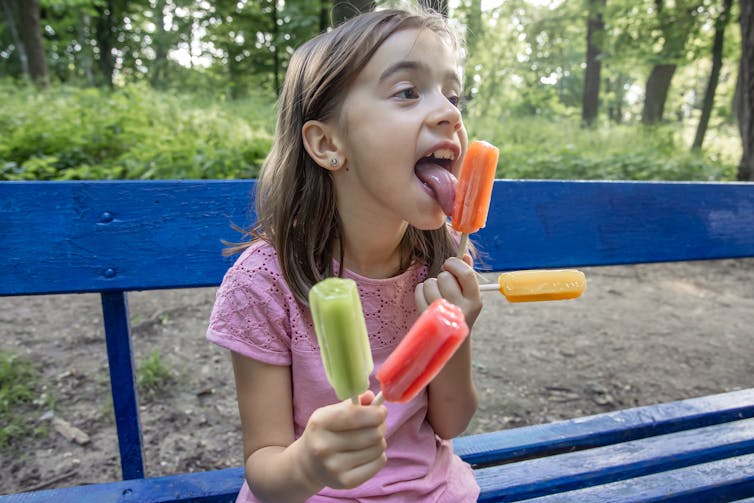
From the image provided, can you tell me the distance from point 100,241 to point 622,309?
15.4 ft

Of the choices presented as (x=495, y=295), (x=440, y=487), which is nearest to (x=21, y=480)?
(x=440, y=487)

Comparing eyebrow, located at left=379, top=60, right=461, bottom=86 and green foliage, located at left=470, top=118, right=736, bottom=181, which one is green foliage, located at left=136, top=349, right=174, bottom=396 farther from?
green foliage, located at left=470, top=118, right=736, bottom=181

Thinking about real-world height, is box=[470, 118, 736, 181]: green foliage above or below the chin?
below

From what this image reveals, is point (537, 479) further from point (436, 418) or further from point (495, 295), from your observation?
point (495, 295)

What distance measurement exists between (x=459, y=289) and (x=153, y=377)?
2.64 m

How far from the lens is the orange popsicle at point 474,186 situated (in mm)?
1078

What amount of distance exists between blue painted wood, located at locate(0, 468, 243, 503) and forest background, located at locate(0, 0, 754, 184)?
51.5 inches

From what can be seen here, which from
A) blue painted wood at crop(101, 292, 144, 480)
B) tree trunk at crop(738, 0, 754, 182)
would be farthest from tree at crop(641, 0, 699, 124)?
blue painted wood at crop(101, 292, 144, 480)

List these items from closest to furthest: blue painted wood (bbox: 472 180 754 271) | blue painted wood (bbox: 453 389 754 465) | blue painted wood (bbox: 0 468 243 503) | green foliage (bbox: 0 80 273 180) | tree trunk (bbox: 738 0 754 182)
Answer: blue painted wood (bbox: 0 468 243 503) < blue painted wood (bbox: 453 389 754 465) < blue painted wood (bbox: 472 180 754 271) < green foliage (bbox: 0 80 273 180) < tree trunk (bbox: 738 0 754 182)

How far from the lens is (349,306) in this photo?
29.9 inches

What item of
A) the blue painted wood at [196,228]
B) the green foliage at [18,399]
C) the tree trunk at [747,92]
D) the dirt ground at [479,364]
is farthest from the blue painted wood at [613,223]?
the tree trunk at [747,92]

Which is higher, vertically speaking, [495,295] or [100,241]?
[100,241]

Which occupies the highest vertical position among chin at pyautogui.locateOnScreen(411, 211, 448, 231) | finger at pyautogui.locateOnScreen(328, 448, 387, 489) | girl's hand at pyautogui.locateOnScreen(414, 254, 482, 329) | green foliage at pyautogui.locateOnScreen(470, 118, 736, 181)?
chin at pyautogui.locateOnScreen(411, 211, 448, 231)

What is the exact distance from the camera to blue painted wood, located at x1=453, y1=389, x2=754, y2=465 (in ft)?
5.94
